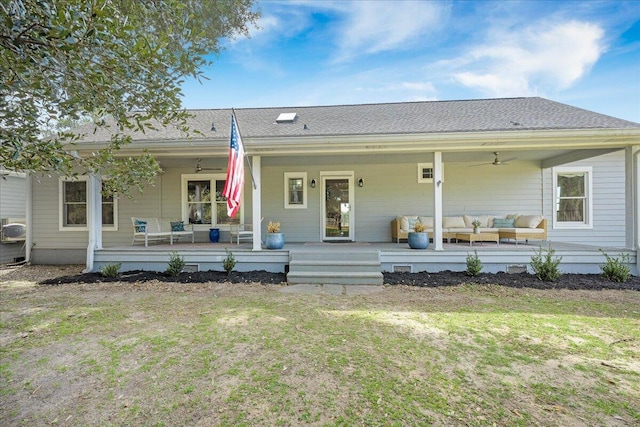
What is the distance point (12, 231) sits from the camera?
30.7 ft

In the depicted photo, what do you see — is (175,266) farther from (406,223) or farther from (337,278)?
(406,223)

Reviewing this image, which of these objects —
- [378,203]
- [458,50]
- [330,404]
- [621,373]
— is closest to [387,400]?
[330,404]

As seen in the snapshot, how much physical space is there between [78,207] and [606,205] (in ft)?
50.8

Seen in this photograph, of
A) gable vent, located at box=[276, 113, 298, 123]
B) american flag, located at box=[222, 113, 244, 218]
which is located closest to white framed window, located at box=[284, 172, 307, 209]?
gable vent, located at box=[276, 113, 298, 123]

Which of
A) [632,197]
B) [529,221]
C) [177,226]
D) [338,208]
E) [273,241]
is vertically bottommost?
[273,241]

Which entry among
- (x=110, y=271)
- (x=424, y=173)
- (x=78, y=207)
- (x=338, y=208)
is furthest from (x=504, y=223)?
(x=78, y=207)

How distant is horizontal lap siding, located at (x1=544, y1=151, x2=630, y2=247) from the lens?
8.56m

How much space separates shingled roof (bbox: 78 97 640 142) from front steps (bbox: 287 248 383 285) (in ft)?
8.54

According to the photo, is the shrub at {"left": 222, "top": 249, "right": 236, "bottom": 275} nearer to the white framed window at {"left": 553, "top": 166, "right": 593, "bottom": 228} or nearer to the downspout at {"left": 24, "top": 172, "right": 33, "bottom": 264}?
the downspout at {"left": 24, "top": 172, "right": 33, "bottom": 264}

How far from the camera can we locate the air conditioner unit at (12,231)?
30.2 feet

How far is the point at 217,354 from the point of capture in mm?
3061

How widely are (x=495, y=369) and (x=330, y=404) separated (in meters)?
1.59

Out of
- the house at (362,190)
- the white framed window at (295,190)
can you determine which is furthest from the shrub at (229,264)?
the white framed window at (295,190)

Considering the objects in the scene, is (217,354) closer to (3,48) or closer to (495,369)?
(495,369)
